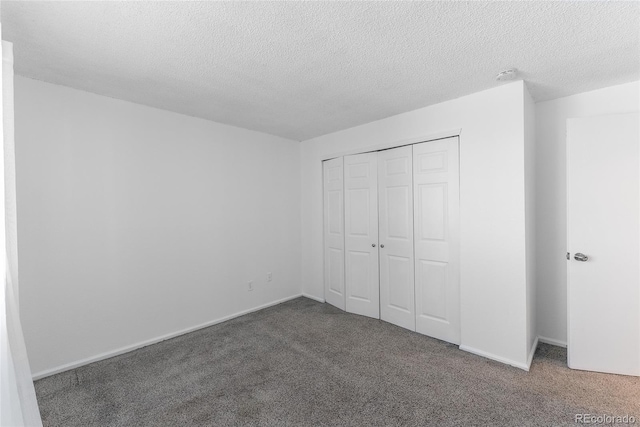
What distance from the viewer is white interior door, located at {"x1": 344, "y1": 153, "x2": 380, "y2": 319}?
3391 millimetres

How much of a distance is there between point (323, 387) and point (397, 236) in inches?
68.1

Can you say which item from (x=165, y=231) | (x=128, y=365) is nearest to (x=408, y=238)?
(x=165, y=231)

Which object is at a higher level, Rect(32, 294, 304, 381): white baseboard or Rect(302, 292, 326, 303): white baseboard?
Rect(32, 294, 304, 381): white baseboard

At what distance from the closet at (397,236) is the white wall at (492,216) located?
13cm

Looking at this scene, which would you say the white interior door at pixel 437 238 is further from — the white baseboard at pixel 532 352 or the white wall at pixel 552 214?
the white wall at pixel 552 214

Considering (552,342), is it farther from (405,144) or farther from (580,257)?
(405,144)

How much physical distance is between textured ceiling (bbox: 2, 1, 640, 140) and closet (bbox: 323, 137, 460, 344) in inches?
29.2

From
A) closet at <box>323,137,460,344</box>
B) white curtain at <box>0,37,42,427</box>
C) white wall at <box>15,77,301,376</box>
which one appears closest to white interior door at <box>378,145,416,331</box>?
closet at <box>323,137,460,344</box>

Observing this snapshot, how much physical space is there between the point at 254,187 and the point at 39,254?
2.08 m

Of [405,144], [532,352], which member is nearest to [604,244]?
[532,352]

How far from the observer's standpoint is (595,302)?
2.22 metres

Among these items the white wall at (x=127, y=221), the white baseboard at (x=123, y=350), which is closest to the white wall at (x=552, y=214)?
the white wall at (x=127, y=221)

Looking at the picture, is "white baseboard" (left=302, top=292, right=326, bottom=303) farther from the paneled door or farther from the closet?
the paneled door

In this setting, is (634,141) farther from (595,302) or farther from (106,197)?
(106,197)
